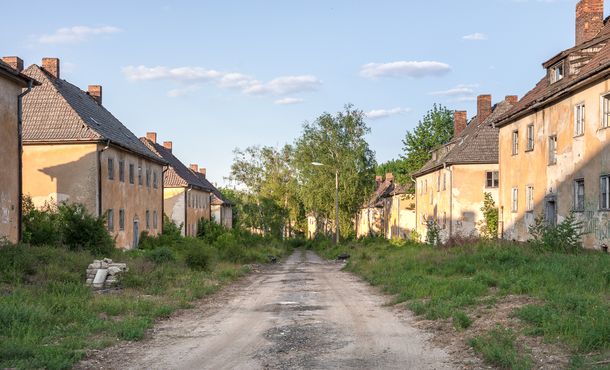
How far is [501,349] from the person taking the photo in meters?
8.09

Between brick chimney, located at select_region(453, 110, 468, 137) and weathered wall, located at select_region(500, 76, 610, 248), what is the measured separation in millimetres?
17478

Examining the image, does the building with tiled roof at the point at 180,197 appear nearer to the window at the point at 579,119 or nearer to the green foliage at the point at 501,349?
the window at the point at 579,119

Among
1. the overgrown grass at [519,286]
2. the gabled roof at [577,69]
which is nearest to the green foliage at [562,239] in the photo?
the overgrown grass at [519,286]

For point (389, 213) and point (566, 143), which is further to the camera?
point (389, 213)

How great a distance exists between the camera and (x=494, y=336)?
29.4 ft

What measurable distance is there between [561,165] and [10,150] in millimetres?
19734

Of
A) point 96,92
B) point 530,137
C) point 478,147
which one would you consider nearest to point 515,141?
point 530,137

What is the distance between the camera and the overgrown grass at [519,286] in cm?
874

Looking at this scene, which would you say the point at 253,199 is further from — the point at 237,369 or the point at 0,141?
the point at 237,369

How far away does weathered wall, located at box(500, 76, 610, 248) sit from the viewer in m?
19.3

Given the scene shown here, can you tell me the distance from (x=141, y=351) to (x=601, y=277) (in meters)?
9.68

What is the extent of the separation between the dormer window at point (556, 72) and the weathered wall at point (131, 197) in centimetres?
1963

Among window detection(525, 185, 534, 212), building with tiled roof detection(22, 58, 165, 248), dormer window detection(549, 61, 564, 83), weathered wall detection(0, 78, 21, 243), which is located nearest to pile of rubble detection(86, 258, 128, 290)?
weathered wall detection(0, 78, 21, 243)

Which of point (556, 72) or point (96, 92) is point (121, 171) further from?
point (556, 72)
